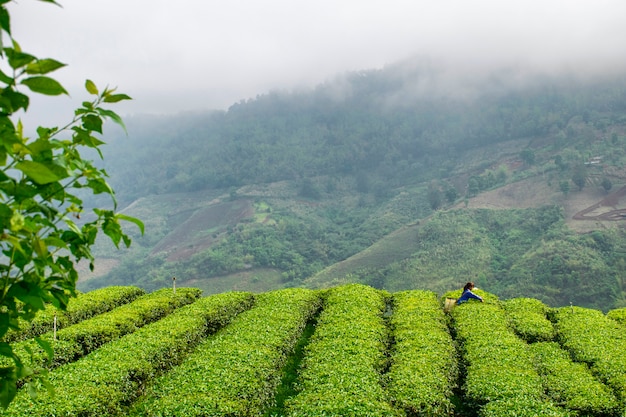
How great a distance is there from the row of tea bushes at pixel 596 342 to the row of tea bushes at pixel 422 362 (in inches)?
134

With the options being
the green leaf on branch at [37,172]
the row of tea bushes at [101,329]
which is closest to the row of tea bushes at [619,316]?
the row of tea bushes at [101,329]

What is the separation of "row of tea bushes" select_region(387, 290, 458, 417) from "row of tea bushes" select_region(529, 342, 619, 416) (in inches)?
86.3

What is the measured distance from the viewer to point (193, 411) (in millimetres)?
9797

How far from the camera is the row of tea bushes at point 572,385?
34.3ft

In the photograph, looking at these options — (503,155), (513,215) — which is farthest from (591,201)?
(503,155)

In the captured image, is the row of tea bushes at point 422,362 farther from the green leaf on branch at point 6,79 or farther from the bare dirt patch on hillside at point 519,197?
the bare dirt patch on hillside at point 519,197

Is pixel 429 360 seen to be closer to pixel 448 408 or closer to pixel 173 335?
pixel 448 408

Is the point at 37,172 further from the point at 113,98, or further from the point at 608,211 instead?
the point at 608,211

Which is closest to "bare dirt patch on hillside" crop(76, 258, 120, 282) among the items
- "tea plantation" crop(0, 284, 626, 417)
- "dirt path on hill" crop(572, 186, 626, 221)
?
"dirt path on hill" crop(572, 186, 626, 221)

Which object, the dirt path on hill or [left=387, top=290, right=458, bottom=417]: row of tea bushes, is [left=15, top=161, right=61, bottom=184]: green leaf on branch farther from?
the dirt path on hill

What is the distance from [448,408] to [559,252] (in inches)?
3964

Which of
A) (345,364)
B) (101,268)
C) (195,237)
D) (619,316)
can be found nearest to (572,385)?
(345,364)

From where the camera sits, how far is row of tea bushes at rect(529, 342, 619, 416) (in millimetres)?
10461

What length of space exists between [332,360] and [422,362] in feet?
7.38
